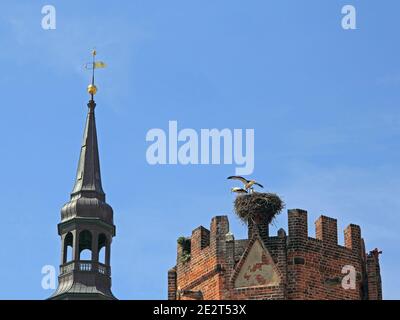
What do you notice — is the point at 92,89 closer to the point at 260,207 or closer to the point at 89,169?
the point at 89,169

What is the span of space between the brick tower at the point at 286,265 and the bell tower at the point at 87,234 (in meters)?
48.9

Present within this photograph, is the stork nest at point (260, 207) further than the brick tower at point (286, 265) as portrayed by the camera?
Yes

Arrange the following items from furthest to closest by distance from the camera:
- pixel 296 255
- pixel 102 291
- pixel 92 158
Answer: pixel 92 158
pixel 102 291
pixel 296 255

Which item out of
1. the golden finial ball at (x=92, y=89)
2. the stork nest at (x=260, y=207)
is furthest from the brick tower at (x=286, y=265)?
the golden finial ball at (x=92, y=89)

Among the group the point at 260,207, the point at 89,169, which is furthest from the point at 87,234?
the point at 260,207

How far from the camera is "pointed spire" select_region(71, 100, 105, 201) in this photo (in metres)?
108

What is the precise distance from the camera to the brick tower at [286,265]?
49688 mm

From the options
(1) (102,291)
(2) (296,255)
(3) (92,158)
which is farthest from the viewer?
(3) (92,158)

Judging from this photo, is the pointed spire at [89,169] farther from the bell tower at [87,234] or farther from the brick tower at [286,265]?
the brick tower at [286,265]

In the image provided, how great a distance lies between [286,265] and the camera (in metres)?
49.8

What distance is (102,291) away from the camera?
102312mm
